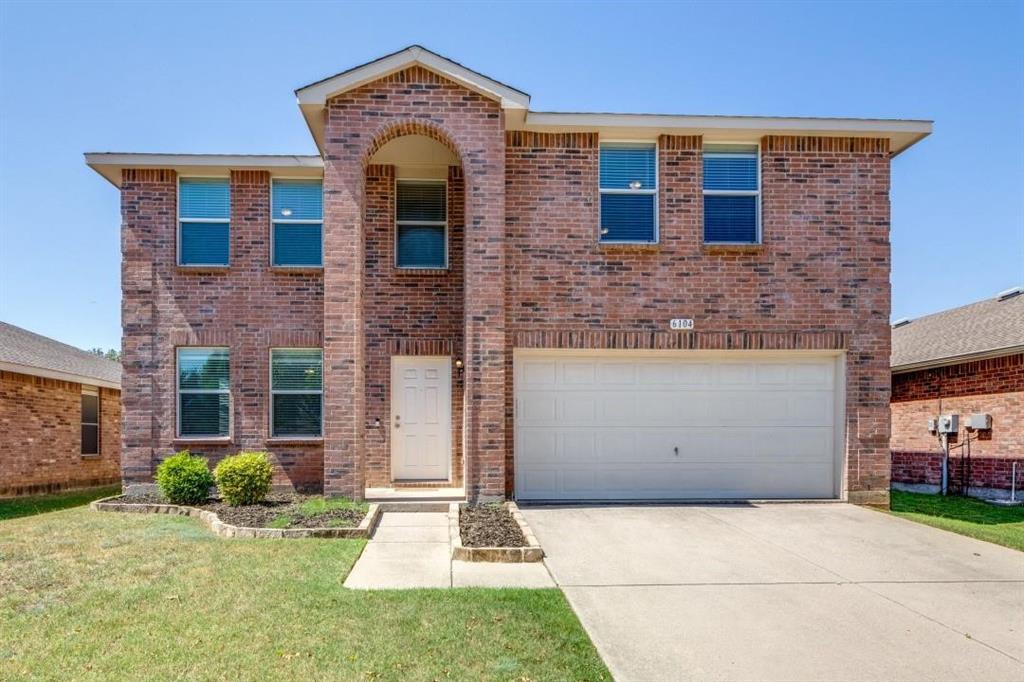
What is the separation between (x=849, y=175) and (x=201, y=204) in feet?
36.8

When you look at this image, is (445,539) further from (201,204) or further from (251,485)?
(201,204)

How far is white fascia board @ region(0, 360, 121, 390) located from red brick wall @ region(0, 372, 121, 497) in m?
0.22

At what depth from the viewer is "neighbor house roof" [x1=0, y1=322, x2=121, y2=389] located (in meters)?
13.7

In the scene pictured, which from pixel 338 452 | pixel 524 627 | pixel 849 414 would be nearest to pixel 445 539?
pixel 338 452

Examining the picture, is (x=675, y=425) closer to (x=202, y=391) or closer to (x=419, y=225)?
(x=419, y=225)

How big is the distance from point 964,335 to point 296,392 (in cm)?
1446

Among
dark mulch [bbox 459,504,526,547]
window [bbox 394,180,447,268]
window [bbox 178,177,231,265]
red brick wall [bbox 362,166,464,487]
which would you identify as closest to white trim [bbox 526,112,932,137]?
window [bbox 394,180,447,268]

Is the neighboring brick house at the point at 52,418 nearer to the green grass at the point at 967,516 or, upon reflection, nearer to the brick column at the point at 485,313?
the brick column at the point at 485,313

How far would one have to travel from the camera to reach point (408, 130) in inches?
405

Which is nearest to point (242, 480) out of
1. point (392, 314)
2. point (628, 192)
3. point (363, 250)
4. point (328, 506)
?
point (328, 506)

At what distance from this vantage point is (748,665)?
4508 millimetres

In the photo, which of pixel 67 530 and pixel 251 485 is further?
pixel 251 485

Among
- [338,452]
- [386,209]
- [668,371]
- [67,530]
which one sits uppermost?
[386,209]

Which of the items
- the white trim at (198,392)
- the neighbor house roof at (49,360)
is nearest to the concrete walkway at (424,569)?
the white trim at (198,392)
